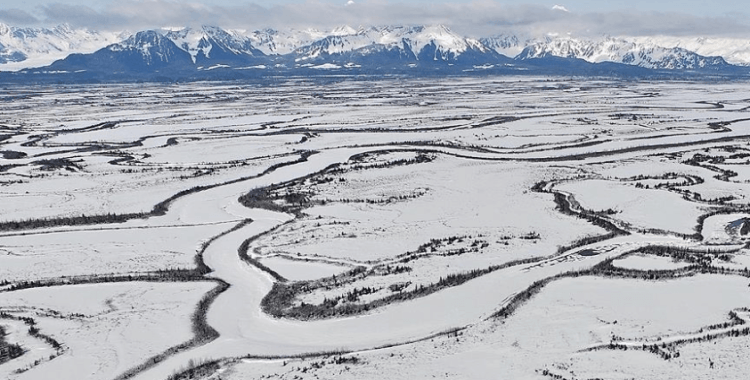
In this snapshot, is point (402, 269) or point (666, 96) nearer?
point (402, 269)

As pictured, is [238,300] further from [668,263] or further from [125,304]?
Result: [668,263]

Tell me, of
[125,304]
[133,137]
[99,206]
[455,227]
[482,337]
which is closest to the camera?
[482,337]

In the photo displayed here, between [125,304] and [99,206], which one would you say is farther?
[99,206]

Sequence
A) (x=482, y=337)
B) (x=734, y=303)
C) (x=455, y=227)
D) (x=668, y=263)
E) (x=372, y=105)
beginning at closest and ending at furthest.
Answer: (x=482, y=337) → (x=734, y=303) → (x=668, y=263) → (x=455, y=227) → (x=372, y=105)

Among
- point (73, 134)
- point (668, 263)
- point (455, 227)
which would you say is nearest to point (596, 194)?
point (455, 227)

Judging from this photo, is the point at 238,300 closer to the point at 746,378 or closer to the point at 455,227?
the point at 455,227

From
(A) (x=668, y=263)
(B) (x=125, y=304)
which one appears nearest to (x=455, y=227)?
(A) (x=668, y=263)
